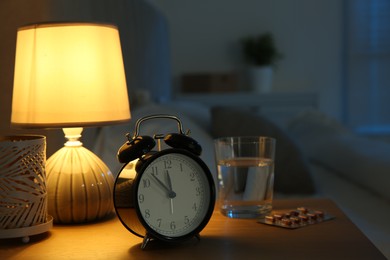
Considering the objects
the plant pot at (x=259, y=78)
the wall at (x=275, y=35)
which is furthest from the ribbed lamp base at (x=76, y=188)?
the wall at (x=275, y=35)

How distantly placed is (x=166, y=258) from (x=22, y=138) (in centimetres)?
40

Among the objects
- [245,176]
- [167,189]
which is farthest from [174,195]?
[245,176]

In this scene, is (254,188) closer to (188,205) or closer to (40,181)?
(188,205)

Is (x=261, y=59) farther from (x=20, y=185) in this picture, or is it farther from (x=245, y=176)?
(x=20, y=185)

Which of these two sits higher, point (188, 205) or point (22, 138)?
point (22, 138)

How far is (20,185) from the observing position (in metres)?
0.97

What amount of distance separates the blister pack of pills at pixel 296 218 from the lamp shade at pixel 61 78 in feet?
1.18

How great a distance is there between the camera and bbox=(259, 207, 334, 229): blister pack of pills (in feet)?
3.42

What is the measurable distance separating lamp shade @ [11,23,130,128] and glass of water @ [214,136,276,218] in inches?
9.7

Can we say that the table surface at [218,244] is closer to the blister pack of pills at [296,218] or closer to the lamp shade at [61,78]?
the blister pack of pills at [296,218]

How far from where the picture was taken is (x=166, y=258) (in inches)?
34.2

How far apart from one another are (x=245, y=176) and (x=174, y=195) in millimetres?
225

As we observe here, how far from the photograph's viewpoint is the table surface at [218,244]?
88 centimetres

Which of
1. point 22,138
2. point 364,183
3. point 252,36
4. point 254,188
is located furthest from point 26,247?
point 252,36
